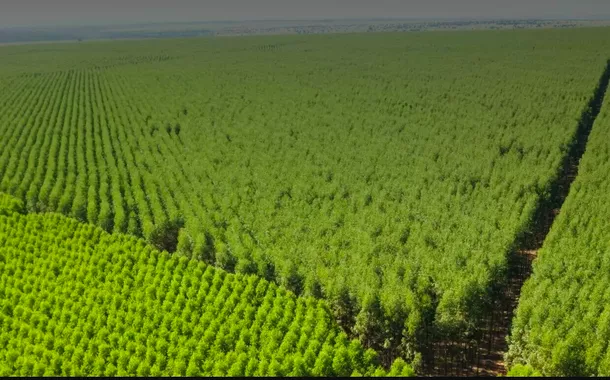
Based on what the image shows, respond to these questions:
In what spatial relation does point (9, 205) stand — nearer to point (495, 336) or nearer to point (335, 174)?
point (335, 174)

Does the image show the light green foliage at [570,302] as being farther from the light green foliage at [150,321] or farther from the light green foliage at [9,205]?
the light green foliage at [9,205]

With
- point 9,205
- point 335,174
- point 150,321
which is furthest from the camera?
point 335,174

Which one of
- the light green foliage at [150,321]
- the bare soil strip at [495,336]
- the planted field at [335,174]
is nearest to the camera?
the light green foliage at [150,321]

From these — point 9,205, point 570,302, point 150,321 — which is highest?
point 9,205

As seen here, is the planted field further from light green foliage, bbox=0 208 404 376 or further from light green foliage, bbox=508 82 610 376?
light green foliage, bbox=0 208 404 376

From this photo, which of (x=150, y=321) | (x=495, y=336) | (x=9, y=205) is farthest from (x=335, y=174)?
(x=9, y=205)

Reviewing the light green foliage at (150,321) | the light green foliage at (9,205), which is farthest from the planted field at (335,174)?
the light green foliage at (150,321)
